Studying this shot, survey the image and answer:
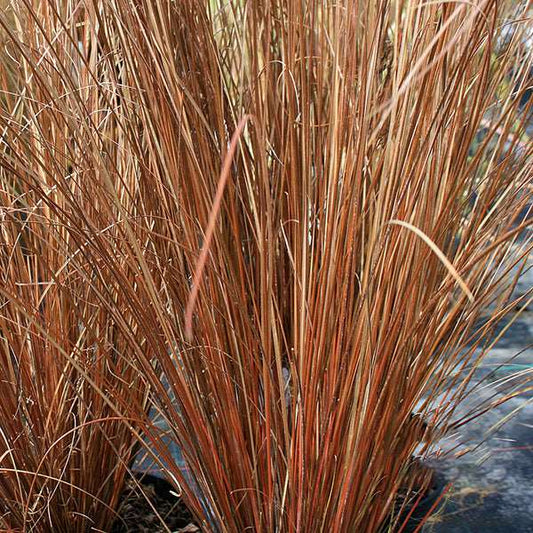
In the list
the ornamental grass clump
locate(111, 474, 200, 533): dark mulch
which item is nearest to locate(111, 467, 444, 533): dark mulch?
locate(111, 474, 200, 533): dark mulch

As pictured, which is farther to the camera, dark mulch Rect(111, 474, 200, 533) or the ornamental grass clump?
dark mulch Rect(111, 474, 200, 533)

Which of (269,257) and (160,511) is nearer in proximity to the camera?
(269,257)

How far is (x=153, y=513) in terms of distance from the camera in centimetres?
114

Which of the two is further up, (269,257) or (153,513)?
(269,257)

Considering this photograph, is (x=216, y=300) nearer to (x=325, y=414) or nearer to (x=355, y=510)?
(x=325, y=414)

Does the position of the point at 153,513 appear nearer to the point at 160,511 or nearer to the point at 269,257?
the point at 160,511

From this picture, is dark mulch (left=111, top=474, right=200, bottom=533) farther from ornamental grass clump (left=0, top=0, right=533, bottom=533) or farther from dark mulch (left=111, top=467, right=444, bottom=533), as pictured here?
ornamental grass clump (left=0, top=0, right=533, bottom=533)

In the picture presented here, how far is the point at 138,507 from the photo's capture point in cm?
117

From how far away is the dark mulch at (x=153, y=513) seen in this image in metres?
1.11

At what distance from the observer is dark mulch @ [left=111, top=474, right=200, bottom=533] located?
1105mm

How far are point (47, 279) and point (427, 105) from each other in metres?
0.56

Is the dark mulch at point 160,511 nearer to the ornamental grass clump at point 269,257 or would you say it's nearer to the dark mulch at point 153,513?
the dark mulch at point 153,513

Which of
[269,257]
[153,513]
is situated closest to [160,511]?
[153,513]

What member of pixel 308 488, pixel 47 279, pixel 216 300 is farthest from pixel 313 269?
pixel 47 279
